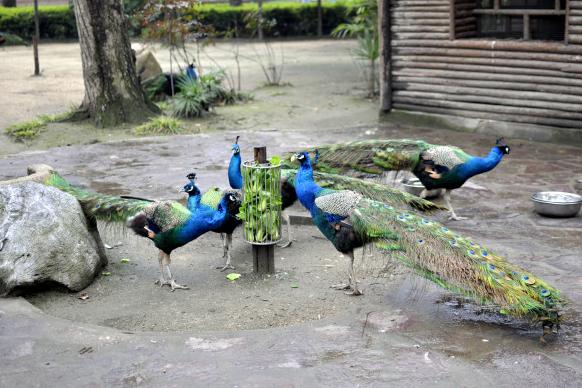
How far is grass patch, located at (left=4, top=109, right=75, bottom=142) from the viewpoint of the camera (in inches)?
540

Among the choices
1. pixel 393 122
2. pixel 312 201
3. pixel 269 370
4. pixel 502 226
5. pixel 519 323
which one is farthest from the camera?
pixel 393 122

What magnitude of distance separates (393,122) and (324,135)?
5.47 feet

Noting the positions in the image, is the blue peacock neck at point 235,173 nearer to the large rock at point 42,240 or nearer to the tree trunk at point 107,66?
the large rock at point 42,240

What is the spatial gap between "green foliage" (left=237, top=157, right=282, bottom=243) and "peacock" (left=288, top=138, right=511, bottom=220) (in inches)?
57.6

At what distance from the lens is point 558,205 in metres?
8.53

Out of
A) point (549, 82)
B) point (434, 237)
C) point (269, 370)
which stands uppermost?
point (549, 82)

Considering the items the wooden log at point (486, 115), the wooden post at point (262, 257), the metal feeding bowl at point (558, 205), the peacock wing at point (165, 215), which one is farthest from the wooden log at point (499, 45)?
the peacock wing at point (165, 215)

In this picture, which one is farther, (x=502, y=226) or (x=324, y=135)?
(x=324, y=135)

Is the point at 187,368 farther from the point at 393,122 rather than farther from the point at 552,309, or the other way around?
the point at 393,122

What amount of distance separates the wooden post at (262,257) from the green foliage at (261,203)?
16cm

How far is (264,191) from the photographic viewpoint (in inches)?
273

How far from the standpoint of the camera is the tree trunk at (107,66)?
1424cm

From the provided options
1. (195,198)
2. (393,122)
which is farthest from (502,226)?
(393,122)

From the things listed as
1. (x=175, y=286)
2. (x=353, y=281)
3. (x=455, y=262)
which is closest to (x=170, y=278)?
(x=175, y=286)
